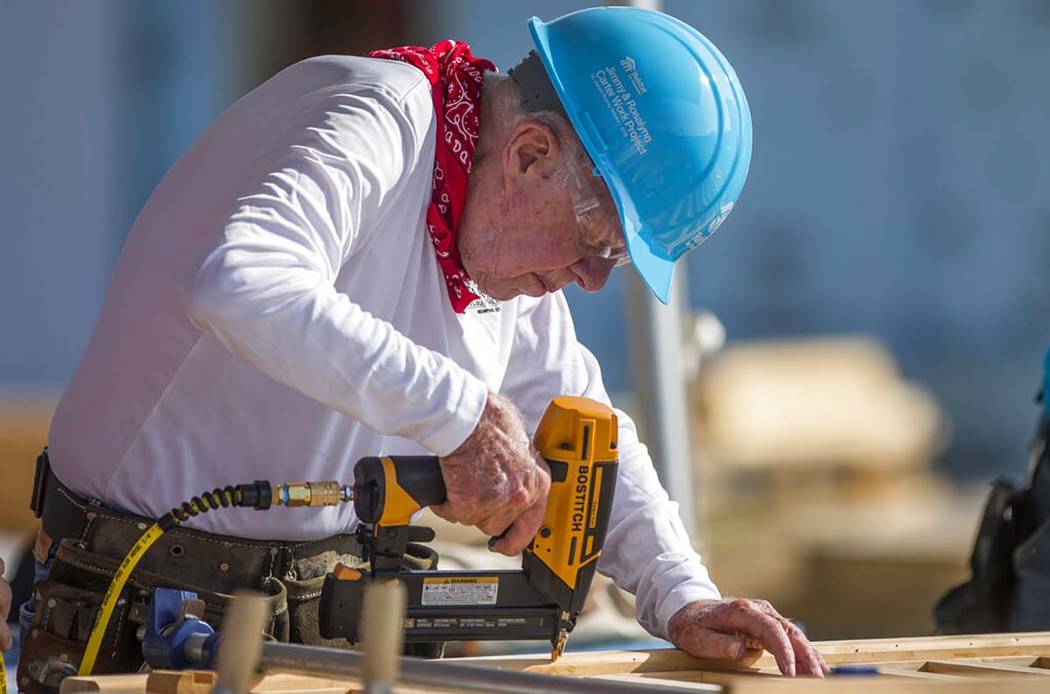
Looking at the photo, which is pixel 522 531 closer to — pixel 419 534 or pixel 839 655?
pixel 419 534

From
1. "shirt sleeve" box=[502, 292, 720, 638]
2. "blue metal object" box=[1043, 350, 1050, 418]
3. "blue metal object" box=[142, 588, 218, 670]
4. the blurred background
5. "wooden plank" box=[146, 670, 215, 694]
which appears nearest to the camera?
"wooden plank" box=[146, 670, 215, 694]

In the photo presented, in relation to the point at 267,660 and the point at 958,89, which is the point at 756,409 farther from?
the point at 267,660

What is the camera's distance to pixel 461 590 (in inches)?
91.7

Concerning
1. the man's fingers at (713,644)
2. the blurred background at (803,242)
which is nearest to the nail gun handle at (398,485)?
the man's fingers at (713,644)

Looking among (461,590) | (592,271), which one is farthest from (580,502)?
(592,271)

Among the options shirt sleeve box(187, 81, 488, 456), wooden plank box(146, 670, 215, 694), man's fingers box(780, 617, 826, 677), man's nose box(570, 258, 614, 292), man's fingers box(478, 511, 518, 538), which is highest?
man's nose box(570, 258, 614, 292)

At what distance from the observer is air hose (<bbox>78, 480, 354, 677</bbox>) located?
214 centimetres

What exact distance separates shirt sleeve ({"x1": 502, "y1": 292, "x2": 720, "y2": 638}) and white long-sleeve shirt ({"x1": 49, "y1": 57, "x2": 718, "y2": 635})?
74 millimetres

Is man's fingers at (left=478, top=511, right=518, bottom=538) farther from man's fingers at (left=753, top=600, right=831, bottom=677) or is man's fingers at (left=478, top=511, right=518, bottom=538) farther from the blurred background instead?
the blurred background

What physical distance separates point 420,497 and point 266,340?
0.34 m

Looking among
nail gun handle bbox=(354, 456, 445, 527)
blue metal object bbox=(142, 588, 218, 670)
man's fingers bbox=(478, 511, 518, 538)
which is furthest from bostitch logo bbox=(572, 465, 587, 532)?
blue metal object bbox=(142, 588, 218, 670)

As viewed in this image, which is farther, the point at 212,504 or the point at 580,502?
the point at 580,502

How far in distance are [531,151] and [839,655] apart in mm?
1005

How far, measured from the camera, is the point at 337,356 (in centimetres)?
196
